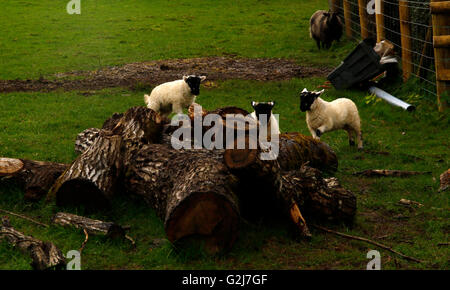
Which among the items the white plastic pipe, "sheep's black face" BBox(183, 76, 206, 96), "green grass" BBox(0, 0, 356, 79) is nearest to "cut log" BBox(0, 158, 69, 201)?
"sheep's black face" BBox(183, 76, 206, 96)

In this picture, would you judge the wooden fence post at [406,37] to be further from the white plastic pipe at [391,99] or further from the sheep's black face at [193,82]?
the sheep's black face at [193,82]

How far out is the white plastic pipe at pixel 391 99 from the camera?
1318 centimetres

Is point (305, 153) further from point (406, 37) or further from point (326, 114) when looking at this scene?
point (406, 37)

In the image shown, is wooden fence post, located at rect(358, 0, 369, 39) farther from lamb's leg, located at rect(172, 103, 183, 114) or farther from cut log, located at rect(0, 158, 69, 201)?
cut log, located at rect(0, 158, 69, 201)

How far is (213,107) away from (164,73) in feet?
14.1

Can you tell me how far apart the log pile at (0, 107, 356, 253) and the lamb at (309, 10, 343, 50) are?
1167cm

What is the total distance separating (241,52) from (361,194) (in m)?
13.6

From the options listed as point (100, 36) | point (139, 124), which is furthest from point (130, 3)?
point (139, 124)

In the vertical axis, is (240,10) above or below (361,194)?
above

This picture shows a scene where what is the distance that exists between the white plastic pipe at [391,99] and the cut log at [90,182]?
7.20 meters

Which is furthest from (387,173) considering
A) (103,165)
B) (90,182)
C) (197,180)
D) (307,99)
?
(90,182)

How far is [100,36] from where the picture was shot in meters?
25.0

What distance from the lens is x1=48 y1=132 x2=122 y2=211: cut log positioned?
778 centimetres

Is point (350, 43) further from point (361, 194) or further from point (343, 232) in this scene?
point (343, 232)
